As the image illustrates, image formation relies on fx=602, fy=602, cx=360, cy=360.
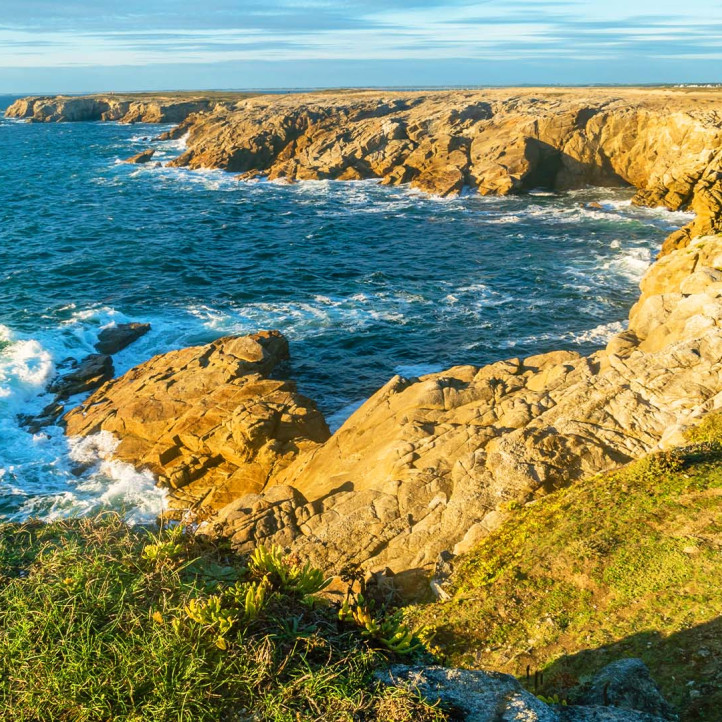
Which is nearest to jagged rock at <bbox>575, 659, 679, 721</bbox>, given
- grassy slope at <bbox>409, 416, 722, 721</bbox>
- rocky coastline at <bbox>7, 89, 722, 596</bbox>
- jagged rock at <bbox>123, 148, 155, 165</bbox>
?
grassy slope at <bbox>409, 416, 722, 721</bbox>

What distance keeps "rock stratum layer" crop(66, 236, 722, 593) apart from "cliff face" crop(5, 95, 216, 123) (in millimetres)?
156634

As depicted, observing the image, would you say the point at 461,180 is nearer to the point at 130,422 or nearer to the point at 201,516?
the point at 130,422

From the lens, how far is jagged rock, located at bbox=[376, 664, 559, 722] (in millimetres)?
5480

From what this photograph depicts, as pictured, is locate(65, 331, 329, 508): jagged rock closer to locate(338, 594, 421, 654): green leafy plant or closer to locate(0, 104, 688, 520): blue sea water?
locate(0, 104, 688, 520): blue sea water

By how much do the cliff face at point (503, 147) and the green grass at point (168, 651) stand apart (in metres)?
54.1

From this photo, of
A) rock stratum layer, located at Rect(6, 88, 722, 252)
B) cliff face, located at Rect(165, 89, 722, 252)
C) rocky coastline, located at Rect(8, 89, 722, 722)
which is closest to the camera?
rocky coastline, located at Rect(8, 89, 722, 722)

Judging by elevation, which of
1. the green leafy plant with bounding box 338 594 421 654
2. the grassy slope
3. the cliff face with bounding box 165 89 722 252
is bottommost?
the grassy slope

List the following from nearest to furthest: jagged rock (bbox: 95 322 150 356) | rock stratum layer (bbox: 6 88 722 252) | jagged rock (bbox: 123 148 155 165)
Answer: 1. jagged rock (bbox: 95 322 150 356)
2. rock stratum layer (bbox: 6 88 722 252)
3. jagged rock (bbox: 123 148 155 165)

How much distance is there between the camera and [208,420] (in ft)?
79.8

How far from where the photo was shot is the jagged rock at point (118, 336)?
111ft

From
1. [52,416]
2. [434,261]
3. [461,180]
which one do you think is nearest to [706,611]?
[52,416]

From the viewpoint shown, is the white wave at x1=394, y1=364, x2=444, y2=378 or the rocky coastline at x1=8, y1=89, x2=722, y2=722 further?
the white wave at x1=394, y1=364, x2=444, y2=378

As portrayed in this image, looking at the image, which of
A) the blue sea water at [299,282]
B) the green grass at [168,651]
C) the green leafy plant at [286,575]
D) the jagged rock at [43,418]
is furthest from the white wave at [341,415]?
the green grass at [168,651]

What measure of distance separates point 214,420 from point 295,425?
3622 mm
